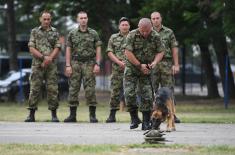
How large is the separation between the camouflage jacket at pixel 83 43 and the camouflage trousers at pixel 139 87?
2773 mm

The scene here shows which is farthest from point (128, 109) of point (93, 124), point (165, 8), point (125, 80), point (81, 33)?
point (165, 8)

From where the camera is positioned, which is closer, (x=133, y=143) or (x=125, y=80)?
(x=133, y=143)

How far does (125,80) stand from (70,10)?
888 inches

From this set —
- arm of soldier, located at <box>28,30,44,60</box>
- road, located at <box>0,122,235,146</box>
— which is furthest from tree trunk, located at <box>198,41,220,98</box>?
road, located at <box>0,122,235,146</box>

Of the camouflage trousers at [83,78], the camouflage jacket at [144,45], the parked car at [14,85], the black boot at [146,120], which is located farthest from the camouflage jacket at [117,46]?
the parked car at [14,85]

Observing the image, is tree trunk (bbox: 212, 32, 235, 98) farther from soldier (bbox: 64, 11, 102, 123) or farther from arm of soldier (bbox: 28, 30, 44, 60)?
arm of soldier (bbox: 28, 30, 44, 60)

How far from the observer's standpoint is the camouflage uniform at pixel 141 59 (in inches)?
554

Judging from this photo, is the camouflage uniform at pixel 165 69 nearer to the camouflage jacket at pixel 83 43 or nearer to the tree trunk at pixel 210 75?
the camouflage jacket at pixel 83 43

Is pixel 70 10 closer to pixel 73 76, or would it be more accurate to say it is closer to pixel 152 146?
pixel 73 76

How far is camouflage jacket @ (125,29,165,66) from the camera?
46.1ft

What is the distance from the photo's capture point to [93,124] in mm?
16125

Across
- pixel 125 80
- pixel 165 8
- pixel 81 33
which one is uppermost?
pixel 165 8

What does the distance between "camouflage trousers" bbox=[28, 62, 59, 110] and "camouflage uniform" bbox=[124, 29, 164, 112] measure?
3.35 metres

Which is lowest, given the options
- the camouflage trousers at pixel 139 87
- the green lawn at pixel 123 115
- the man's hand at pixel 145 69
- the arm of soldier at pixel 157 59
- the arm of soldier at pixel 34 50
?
the green lawn at pixel 123 115
